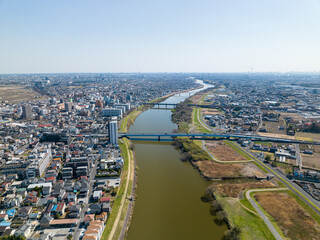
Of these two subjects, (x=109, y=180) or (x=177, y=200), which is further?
(x=109, y=180)

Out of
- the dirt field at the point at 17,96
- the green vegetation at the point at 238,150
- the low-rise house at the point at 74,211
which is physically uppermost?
the dirt field at the point at 17,96

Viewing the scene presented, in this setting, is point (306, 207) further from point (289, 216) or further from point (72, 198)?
point (72, 198)

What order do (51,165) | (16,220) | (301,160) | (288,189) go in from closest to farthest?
(16,220)
(288,189)
(51,165)
(301,160)

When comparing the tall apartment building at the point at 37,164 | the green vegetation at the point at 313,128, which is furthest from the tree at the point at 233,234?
the green vegetation at the point at 313,128

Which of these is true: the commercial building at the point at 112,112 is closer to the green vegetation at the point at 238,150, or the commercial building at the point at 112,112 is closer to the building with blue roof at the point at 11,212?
the green vegetation at the point at 238,150

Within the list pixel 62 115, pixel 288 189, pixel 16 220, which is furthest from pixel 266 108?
pixel 16 220

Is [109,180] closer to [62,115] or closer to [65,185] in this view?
[65,185]

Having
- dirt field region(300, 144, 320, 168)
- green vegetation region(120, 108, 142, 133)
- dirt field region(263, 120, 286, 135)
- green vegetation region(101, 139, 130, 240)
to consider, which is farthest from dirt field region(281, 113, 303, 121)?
green vegetation region(101, 139, 130, 240)
